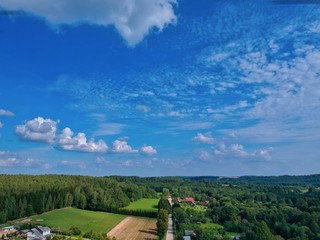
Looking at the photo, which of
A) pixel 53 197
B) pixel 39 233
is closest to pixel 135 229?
pixel 39 233

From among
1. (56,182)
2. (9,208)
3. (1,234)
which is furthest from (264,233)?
(56,182)

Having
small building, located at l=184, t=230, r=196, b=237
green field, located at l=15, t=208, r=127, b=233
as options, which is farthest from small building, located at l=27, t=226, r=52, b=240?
small building, located at l=184, t=230, r=196, b=237

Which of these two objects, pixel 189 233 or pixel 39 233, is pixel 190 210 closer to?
pixel 189 233

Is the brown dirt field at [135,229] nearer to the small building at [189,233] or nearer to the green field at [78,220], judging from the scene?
the green field at [78,220]

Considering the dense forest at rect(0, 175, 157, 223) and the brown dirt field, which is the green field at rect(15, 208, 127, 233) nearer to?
the brown dirt field

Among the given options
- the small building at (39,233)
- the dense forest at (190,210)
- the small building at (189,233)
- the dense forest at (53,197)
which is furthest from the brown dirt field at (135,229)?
the small building at (39,233)

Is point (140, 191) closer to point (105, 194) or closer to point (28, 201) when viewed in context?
point (105, 194)
